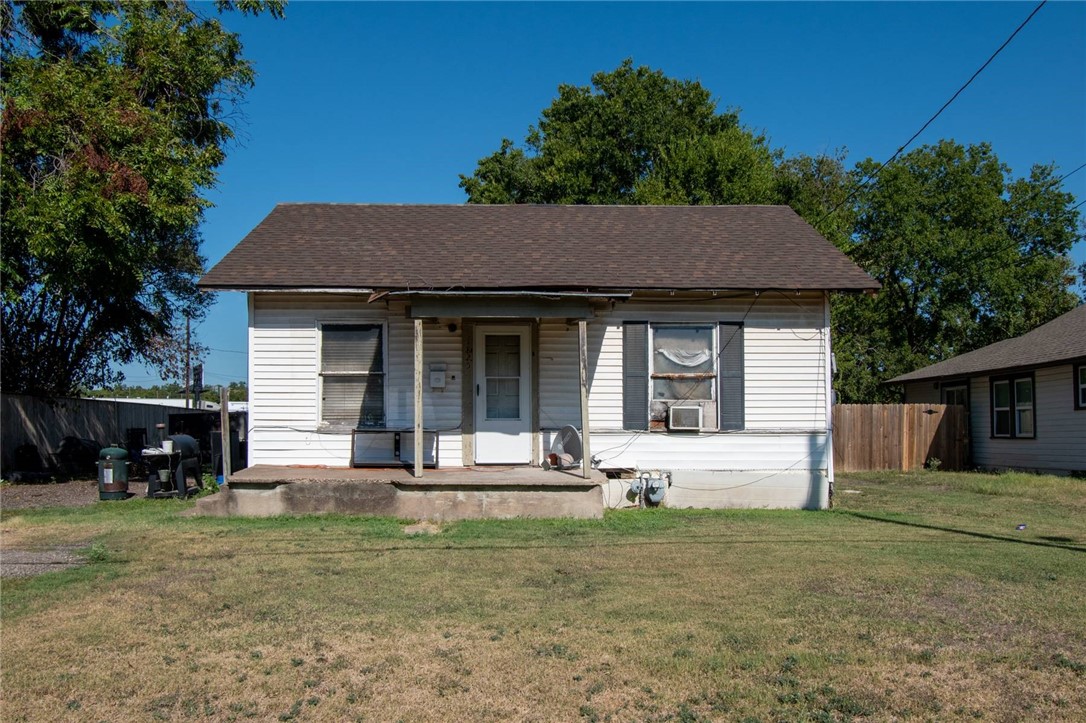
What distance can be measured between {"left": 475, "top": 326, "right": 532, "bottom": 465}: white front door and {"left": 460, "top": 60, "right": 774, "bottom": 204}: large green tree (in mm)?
18814

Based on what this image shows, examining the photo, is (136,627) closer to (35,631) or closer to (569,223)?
(35,631)

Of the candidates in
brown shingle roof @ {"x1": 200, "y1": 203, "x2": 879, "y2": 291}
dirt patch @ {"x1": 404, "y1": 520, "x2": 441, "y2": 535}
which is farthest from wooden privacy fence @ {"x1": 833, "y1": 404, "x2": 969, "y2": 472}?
dirt patch @ {"x1": 404, "y1": 520, "x2": 441, "y2": 535}

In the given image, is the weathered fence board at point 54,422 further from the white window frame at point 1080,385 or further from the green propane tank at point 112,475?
the white window frame at point 1080,385

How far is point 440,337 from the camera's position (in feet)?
42.9

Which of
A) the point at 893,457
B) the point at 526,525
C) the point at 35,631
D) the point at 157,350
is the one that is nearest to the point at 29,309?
the point at 157,350

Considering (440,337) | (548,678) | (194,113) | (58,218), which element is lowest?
(548,678)

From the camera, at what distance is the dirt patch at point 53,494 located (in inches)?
545

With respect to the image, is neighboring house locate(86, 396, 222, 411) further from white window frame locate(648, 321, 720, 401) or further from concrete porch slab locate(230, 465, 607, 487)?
white window frame locate(648, 321, 720, 401)

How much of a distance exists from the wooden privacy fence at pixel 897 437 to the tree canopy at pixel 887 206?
1051 centimetres

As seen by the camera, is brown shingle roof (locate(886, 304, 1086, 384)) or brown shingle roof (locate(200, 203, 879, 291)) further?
brown shingle roof (locate(886, 304, 1086, 384))

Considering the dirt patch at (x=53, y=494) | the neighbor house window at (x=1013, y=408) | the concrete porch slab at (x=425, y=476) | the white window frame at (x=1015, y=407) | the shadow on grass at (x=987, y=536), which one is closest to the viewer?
the shadow on grass at (x=987, y=536)

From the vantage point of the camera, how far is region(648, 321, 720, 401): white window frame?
1307 centimetres

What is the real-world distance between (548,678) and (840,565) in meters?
4.08

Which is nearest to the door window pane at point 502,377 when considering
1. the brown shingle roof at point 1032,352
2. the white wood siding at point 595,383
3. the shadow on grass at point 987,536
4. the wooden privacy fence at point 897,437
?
the white wood siding at point 595,383
